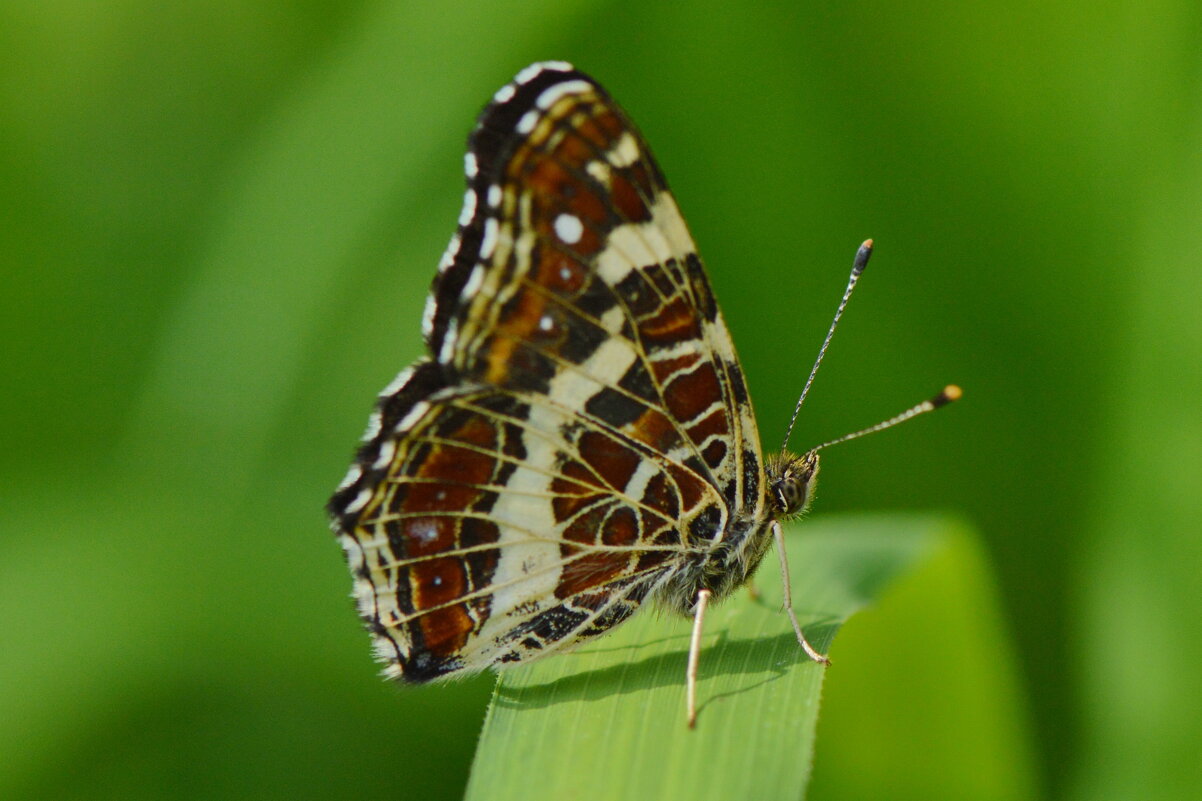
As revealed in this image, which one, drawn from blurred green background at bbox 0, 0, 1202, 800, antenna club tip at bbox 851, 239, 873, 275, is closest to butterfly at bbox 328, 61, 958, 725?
antenna club tip at bbox 851, 239, 873, 275

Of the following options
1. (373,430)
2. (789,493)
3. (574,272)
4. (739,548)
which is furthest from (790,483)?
(373,430)

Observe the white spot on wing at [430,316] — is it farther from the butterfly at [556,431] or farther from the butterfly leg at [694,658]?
the butterfly leg at [694,658]

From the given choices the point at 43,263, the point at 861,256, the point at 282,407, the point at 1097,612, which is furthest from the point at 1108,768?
the point at 43,263

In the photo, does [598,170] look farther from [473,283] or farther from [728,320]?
[728,320]

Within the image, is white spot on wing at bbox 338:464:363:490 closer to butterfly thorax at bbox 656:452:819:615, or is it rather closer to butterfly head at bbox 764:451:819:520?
butterfly thorax at bbox 656:452:819:615

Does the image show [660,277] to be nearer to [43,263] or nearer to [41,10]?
[43,263]

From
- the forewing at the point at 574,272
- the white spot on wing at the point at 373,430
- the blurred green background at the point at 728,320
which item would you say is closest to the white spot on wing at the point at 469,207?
the forewing at the point at 574,272
